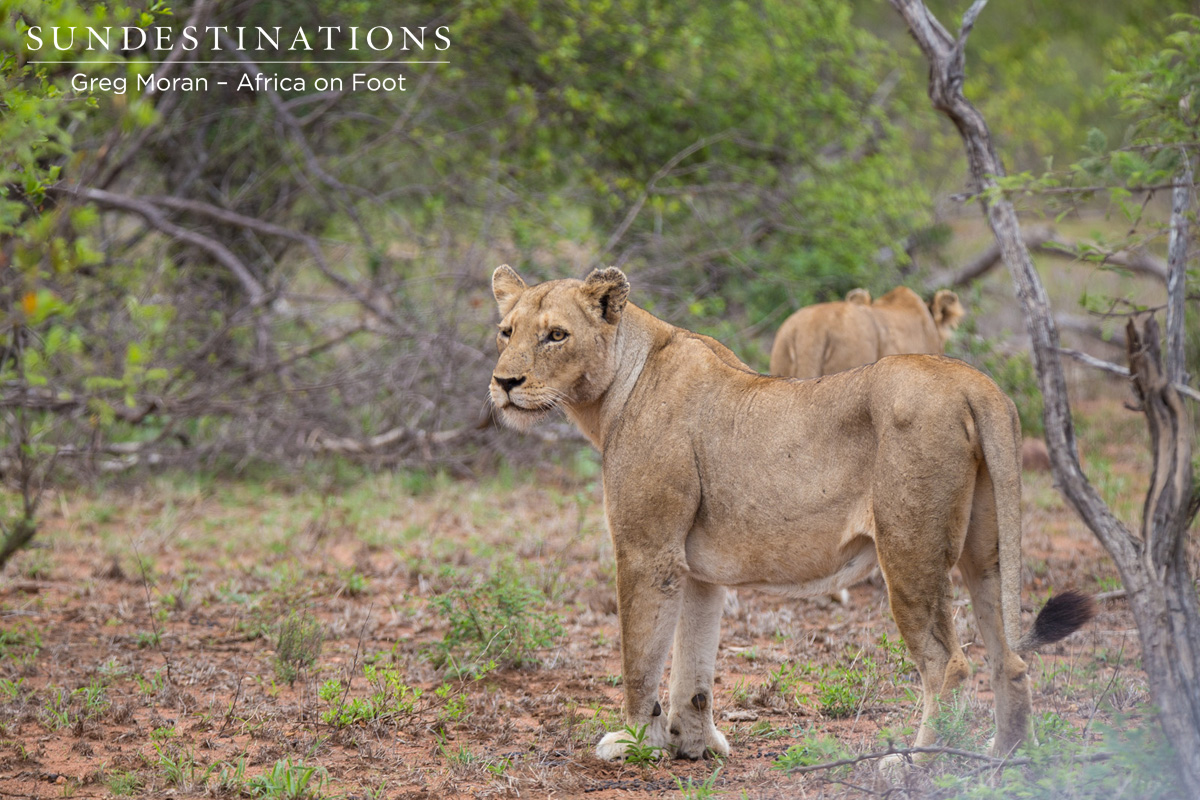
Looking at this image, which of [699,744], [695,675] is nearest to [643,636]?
[695,675]

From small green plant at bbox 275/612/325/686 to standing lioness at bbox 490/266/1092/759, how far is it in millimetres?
1767

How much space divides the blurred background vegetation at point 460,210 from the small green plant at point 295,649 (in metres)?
4.12

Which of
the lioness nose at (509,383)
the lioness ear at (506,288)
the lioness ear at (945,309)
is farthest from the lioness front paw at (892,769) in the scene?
the lioness ear at (945,309)

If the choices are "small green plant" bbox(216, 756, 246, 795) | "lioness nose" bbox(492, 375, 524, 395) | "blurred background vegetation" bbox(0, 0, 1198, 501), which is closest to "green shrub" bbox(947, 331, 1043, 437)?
"blurred background vegetation" bbox(0, 0, 1198, 501)

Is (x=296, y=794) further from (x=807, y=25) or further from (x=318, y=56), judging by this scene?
(x=807, y=25)

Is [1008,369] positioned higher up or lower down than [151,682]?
higher up

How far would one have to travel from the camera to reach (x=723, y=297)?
11.4 meters

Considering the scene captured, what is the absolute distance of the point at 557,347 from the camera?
449cm

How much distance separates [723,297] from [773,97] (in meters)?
2.26

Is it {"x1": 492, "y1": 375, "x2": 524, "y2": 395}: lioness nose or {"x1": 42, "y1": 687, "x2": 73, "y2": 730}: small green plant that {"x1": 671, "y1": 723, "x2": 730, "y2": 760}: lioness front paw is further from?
{"x1": 42, "y1": 687, "x2": 73, "y2": 730}: small green plant

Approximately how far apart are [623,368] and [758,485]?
2.71ft

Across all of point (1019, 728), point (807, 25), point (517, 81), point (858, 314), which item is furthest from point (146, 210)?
point (1019, 728)

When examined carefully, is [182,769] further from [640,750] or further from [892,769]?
[892,769]

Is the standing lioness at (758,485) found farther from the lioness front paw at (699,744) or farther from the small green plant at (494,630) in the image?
the small green plant at (494,630)
